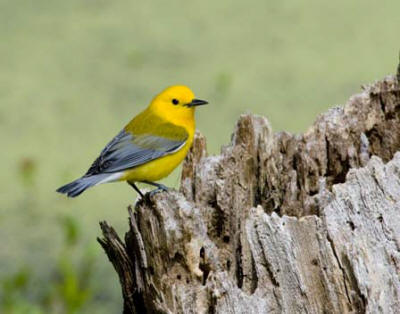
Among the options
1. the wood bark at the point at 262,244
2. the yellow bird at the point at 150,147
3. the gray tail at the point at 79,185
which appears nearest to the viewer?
the wood bark at the point at 262,244

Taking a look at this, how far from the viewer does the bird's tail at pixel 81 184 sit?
3.43m

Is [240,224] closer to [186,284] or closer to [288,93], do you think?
[186,284]

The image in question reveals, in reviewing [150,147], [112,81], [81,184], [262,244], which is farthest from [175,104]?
[112,81]

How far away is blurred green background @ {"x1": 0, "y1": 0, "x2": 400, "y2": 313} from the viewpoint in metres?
5.36

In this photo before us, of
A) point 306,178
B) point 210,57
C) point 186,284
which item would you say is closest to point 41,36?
point 210,57

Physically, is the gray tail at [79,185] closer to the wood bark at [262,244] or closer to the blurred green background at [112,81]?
the wood bark at [262,244]

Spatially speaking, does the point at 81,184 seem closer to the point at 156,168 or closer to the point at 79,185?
the point at 79,185

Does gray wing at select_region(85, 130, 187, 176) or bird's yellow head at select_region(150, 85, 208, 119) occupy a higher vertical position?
bird's yellow head at select_region(150, 85, 208, 119)

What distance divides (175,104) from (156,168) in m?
0.34

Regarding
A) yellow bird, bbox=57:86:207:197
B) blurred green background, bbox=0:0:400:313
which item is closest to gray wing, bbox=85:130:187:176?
yellow bird, bbox=57:86:207:197

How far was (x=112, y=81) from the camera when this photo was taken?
6691mm

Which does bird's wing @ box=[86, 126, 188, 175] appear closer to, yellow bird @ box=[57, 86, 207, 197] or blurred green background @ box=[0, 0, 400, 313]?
yellow bird @ box=[57, 86, 207, 197]

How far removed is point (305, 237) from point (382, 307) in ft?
0.89

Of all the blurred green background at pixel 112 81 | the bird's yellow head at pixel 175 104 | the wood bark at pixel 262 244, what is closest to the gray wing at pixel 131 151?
the bird's yellow head at pixel 175 104
